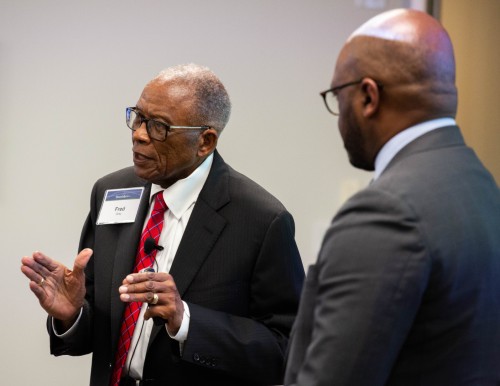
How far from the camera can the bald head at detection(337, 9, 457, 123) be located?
57.8 inches

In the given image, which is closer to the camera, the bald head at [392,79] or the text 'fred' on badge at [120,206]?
the bald head at [392,79]

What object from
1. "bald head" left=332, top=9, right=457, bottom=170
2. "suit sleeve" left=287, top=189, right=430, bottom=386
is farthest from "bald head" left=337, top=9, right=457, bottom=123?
"suit sleeve" left=287, top=189, right=430, bottom=386

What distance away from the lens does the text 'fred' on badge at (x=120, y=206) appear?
262cm

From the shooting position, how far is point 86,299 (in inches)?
104

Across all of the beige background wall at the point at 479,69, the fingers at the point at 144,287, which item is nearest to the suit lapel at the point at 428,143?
the fingers at the point at 144,287

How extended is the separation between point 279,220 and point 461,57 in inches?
70.5

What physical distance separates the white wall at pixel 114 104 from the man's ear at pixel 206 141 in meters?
1.25

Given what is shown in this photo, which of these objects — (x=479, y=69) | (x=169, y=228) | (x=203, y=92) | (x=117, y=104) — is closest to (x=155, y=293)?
(x=169, y=228)

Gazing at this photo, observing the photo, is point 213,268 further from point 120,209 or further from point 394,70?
point 394,70

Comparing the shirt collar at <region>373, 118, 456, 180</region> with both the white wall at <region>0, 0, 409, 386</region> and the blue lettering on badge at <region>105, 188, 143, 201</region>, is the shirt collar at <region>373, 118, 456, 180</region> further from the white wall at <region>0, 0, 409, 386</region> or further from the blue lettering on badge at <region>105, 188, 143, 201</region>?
the white wall at <region>0, 0, 409, 386</region>

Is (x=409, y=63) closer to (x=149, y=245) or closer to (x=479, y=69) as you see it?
(x=149, y=245)

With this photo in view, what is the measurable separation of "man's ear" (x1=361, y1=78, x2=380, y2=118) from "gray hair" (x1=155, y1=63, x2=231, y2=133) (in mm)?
1155

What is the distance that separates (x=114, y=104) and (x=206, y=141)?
4.45ft

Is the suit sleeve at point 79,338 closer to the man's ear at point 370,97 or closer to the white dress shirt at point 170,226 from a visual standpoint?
the white dress shirt at point 170,226
